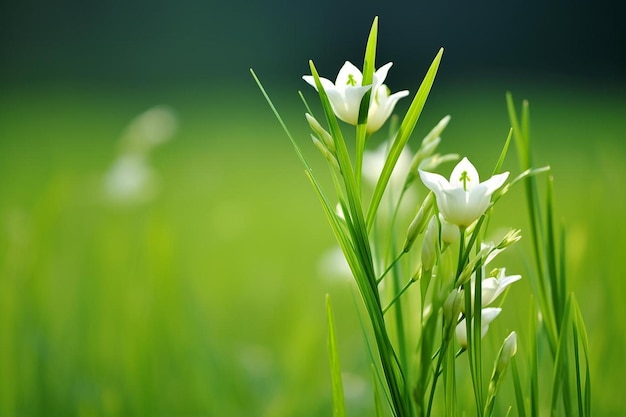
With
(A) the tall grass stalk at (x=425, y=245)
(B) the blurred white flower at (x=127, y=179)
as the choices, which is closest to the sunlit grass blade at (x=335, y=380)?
(A) the tall grass stalk at (x=425, y=245)

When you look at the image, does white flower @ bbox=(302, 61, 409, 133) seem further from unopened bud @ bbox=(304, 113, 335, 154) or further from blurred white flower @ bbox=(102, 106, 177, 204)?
blurred white flower @ bbox=(102, 106, 177, 204)

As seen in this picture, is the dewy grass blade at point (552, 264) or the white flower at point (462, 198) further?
the dewy grass blade at point (552, 264)

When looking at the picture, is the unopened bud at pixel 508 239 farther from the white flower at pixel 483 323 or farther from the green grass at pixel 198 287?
the green grass at pixel 198 287

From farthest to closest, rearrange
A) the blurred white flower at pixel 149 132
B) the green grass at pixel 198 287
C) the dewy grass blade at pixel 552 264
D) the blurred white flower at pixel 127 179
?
1. the blurred white flower at pixel 127 179
2. the blurred white flower at pixel 149 132
3. the green grass at pixel 198 287
4. the dewy grass blade at pixel 552 264

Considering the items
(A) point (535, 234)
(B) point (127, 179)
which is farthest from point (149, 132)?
(A) point (535, 234)

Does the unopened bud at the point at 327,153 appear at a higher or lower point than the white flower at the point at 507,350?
higher

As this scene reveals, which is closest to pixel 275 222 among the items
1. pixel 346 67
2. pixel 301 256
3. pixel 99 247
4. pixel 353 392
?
pixel 301 256
